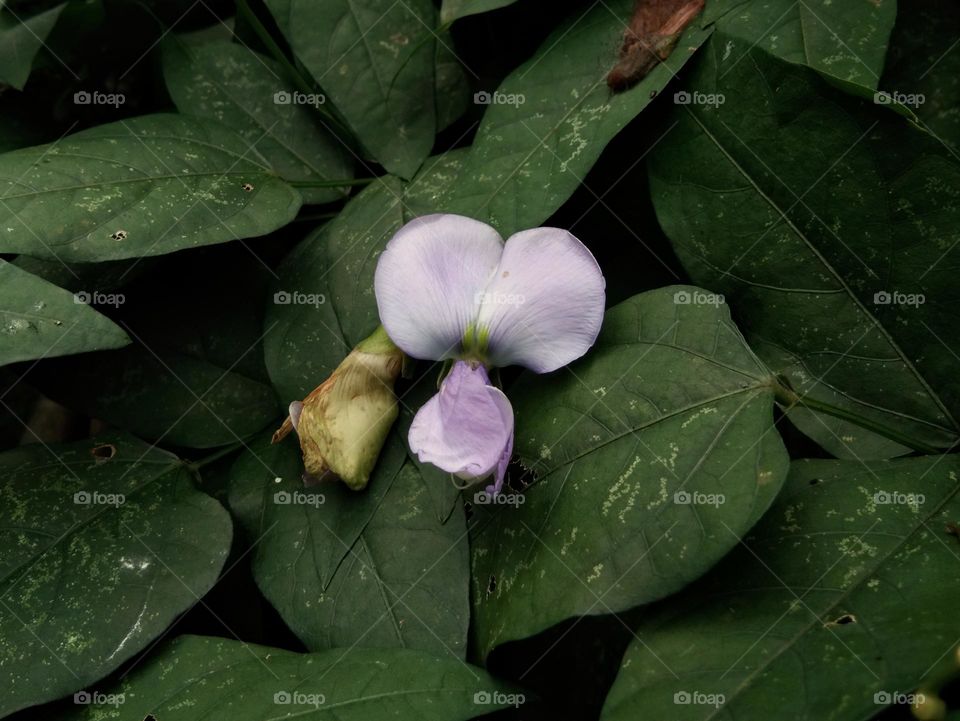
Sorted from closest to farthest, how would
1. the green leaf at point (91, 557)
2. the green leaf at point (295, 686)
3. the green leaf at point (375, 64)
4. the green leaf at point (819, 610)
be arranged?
the green leaf at point (819, 610) < the green leaf at point (295, 686) < the green leaf at point (91, 557) < the green leaf at point (375, 64)

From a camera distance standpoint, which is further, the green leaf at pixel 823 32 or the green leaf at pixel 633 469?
the green leaf at pixel 823 32

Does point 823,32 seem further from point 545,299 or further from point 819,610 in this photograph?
point 819,610

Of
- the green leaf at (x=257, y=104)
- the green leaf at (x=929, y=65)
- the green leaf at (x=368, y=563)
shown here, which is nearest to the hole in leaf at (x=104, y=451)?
the green leaf at (x=368, y=563)

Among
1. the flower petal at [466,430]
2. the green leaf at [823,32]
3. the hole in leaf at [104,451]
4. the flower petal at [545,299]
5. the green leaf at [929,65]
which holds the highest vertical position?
the green leaf at [823,32]

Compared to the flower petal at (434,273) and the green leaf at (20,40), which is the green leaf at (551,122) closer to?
the flower petal at (434,273)

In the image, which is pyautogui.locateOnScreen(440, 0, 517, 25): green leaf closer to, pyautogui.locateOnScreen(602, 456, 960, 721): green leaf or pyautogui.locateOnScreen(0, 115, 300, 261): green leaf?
pyautogui.locateOnScreen(0, 115, 300, 261): green leaf

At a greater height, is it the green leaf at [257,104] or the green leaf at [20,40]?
the green leaf at [20,40]

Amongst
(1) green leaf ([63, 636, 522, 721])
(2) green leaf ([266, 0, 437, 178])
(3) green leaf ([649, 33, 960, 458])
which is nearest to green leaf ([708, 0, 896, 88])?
(3) green leaf ([649, 33, 960, 458])

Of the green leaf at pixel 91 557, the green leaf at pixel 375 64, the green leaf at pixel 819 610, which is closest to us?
the green leaf at pixel 819 610
